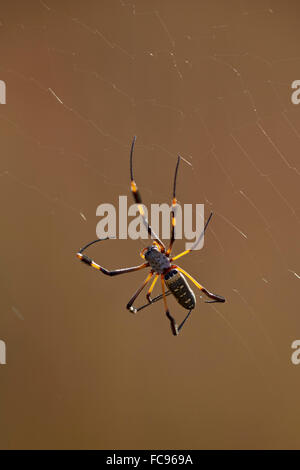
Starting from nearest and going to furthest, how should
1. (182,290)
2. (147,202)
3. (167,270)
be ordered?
1. (182,290)
2. (167,270)
3. (147,202)

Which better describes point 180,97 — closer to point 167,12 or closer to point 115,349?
point 167,12

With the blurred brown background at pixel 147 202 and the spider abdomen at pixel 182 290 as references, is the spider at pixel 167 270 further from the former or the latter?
the blurred brown background at pixel 147 202

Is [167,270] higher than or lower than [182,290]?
higher

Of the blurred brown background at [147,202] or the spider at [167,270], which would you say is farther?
the blurred brown background at [147,202]

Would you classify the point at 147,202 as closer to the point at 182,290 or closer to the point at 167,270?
the point at 167,270

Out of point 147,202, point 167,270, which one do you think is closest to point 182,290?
point 167,270

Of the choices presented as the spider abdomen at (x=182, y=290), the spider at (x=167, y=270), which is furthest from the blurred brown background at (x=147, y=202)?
the spider abdomen at (x=182, y=290)

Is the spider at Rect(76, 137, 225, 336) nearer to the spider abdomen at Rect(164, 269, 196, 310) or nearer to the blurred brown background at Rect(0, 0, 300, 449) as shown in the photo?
the spider abdomen at Rect(164, 269, 196, 310)

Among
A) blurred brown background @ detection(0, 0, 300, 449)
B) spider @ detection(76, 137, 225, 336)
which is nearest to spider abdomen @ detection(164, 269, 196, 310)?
spider @ detection(76, 137, 225, 336)
